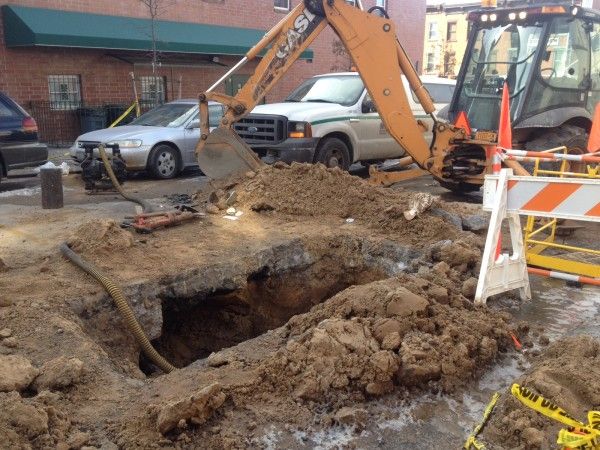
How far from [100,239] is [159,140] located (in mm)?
6147

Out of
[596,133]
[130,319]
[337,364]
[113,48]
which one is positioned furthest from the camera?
[113,48]

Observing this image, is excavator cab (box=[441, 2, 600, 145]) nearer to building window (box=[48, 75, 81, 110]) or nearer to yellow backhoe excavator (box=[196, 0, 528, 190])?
yellow backhoe excavator (box=[196, 0, 528, 190])

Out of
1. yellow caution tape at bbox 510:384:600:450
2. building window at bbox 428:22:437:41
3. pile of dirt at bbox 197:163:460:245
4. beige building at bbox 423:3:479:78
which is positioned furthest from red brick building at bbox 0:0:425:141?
building window at bbox 428:22:437:41

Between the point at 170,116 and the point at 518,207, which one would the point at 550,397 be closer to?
the point at 518,207

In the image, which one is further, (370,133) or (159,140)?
(159,140)

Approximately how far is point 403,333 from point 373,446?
980 mm

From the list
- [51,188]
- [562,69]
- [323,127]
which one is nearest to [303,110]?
[323,127]

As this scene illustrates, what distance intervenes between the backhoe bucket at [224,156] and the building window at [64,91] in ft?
33.8

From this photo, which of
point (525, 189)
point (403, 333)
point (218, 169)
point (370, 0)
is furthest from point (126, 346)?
point (370, 0)

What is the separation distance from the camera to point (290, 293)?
6.65 meters

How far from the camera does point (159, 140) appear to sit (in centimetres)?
1194

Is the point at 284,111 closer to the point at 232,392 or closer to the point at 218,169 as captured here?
the point at 218,169

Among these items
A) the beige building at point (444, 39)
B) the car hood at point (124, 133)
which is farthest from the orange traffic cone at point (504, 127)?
the beige building at point (444, 39)

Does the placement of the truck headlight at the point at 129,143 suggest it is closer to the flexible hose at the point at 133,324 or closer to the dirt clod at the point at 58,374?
the flexible hose at the point at 133,324
